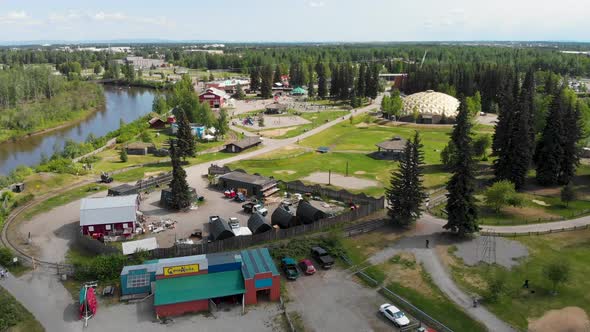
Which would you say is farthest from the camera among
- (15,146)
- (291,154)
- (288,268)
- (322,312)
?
(15,146)

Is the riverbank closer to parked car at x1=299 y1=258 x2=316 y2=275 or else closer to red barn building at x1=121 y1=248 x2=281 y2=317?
red barn building at x1=121 y1=248 x2=281 y2=317

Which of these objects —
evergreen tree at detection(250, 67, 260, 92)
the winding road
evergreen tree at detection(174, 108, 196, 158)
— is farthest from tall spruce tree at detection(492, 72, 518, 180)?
evergreen tree at detection(250, 67, 260, 92)

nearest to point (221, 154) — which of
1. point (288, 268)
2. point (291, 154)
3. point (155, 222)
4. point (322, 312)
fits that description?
point (291, 154)

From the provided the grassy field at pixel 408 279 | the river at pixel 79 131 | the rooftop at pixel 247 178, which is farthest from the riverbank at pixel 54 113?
the grassy field at pixel 408 279

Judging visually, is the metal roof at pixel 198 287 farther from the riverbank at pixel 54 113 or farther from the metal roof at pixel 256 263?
the riverbank at pixel 54 113

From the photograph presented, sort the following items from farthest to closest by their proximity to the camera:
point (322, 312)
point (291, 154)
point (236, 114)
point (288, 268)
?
point (236, 114)
point (291, 154)
point (288, 268)
point (322, 312)

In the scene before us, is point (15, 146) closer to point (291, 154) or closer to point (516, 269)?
point (291, 154)
